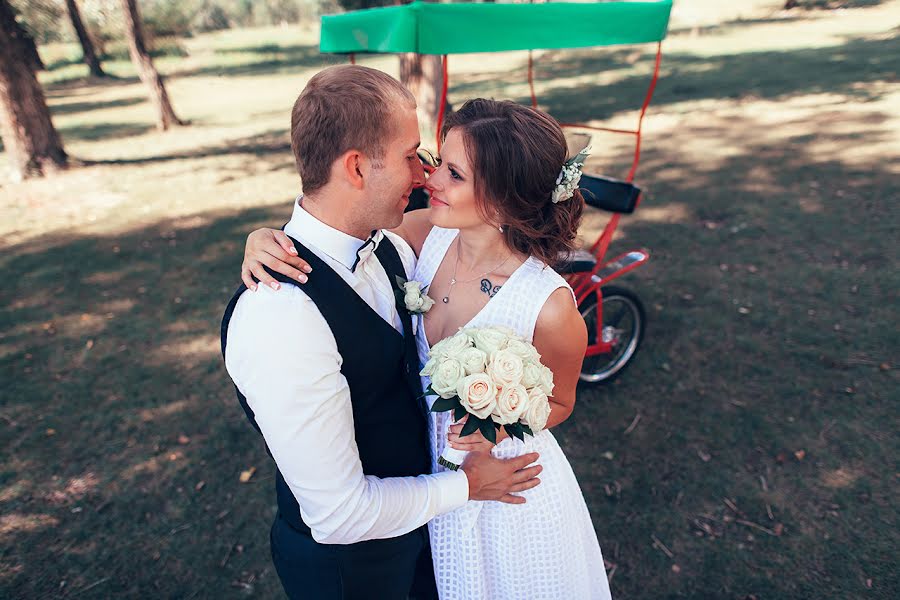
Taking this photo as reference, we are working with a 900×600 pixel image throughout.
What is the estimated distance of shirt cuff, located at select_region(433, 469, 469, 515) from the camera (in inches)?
74.9

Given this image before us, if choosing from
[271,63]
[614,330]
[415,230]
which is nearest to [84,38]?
[271,63]

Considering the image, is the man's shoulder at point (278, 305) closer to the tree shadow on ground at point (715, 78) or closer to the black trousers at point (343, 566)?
the black trousers at point (343, 566)

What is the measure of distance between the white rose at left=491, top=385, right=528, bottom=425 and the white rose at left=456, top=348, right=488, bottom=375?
0.36ft

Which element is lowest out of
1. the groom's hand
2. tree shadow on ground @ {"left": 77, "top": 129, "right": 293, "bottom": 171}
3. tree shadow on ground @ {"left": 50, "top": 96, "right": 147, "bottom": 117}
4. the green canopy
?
tree shadow on ground @ {"left": 50, "top": 96, "right": 147, "bottom": 117}

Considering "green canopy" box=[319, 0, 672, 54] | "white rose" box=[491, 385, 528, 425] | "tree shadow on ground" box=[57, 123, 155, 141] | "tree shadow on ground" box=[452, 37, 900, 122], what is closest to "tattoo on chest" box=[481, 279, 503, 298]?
"white rose" box=[491, 385, 528, 425]

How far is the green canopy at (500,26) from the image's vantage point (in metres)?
3.21

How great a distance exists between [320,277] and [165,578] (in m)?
2.69

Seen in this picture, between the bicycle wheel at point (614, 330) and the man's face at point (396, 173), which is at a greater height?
the man's face at point (396, 173)

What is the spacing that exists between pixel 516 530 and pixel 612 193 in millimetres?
→ 2915

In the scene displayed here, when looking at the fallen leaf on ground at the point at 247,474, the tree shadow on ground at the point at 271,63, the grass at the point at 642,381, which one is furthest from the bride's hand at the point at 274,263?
the tree shadow on ground at the point at 271,63

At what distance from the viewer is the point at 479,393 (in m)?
1.73

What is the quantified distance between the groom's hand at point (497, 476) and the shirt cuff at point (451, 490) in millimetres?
49

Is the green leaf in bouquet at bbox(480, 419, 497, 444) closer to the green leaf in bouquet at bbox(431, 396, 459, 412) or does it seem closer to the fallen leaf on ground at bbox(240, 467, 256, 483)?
the green leaf in bouquet at bbox(431, 396, 459, 412)

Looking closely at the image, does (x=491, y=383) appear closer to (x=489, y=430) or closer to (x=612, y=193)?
(x=489, y=430)
